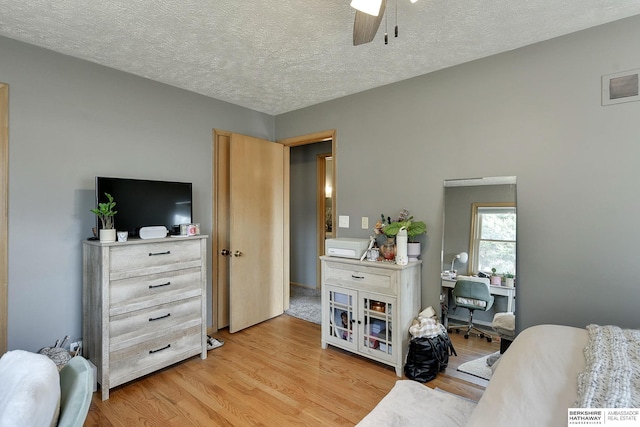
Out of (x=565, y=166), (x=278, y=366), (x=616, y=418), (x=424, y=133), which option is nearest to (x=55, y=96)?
(x=278, y=366)

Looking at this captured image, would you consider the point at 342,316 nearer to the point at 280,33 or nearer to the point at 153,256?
the point at 153,256

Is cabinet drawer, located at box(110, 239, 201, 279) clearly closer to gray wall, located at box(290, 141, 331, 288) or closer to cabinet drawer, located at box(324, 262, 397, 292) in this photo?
cabinet drawer, located at box(324, 262, 397, 292)

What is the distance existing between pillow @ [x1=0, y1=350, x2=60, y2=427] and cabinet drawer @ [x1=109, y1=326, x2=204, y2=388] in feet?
3.97

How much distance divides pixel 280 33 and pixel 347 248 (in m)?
1.84

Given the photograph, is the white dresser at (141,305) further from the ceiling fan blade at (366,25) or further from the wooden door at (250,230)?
the ceiling fan blade at (366,25)

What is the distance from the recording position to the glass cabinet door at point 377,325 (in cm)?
260

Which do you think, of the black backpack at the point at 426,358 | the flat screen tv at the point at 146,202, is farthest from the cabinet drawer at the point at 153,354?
the black backpack at the point at 426,358

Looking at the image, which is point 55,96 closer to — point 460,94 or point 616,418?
point 460,94

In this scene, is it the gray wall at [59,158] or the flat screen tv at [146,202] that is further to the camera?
the flat screen tv at [146,202]

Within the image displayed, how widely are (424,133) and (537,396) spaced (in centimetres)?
222

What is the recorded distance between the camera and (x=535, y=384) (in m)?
1.12

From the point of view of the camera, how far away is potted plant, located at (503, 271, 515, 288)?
7.64ft

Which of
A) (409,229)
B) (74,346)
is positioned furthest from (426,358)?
(74,346)

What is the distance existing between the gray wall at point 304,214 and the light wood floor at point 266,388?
7.18 feet
